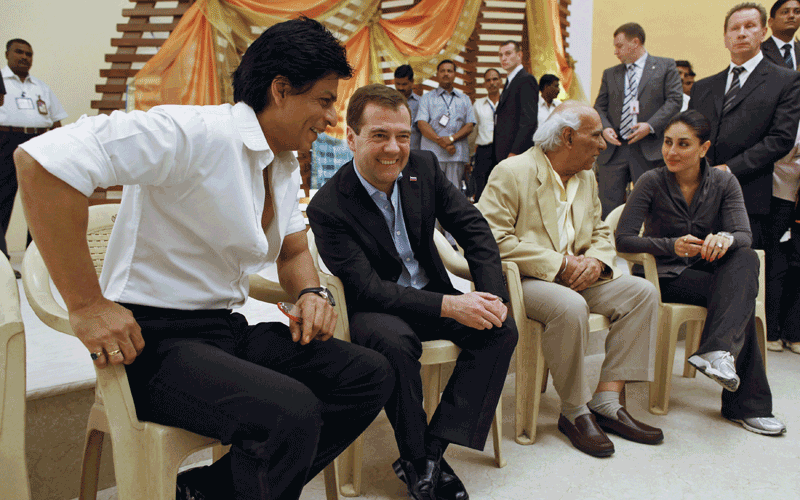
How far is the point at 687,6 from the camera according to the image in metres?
7.03

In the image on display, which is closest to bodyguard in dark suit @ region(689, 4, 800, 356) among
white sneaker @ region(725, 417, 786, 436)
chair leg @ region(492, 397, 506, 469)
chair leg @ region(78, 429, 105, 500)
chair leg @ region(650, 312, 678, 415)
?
chair leg @ region(650, 312, 678, 415)

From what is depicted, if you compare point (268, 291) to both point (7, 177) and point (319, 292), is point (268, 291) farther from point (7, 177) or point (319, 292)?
point (7, 177)

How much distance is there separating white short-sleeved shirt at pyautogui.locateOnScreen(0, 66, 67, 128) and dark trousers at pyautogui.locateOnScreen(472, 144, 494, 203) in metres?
3.51

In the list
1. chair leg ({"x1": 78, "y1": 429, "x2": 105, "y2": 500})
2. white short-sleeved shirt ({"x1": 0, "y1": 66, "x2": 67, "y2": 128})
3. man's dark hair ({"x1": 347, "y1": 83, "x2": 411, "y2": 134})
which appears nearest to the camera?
chair leg ({"x1": 78, "y1": 429, "x2": 105, "y2": 500})

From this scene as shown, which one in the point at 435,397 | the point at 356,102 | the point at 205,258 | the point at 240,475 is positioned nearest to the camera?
the point at 240,475

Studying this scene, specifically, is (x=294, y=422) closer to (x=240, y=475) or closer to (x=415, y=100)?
(x=240, y=475)

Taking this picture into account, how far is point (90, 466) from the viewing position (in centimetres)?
129

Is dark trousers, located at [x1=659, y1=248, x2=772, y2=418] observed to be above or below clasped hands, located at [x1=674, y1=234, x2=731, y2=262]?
below

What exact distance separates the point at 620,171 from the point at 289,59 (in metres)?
2.99

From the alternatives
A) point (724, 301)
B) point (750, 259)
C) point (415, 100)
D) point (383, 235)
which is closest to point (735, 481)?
point (724, 301)

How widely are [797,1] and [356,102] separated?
2834mm

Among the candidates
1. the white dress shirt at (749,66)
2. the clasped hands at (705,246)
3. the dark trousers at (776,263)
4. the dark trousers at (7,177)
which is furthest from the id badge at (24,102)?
the dark trousers at (776,263)

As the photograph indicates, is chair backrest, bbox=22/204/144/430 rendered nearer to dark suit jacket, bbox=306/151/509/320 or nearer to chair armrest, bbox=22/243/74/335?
chair armrest, bbox=22/243/74/335

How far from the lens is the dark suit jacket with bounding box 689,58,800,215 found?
2854mm
